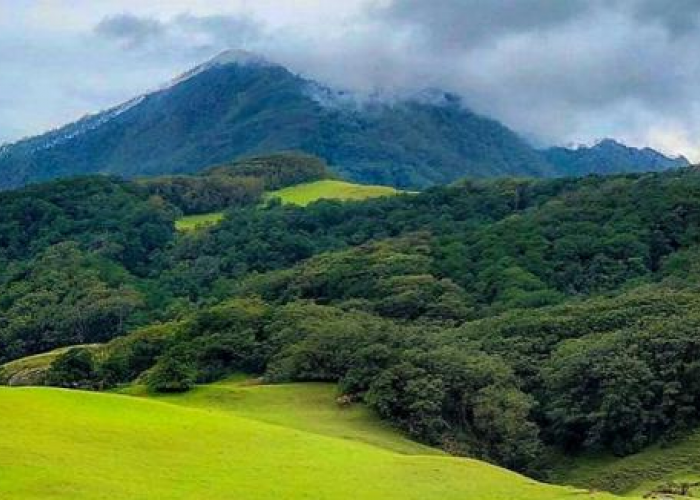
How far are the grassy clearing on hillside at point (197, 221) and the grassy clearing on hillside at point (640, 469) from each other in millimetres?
111240

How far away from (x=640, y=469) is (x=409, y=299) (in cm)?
3681

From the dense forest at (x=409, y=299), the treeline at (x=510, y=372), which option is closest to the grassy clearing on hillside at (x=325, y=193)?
the dense forest at (x=409, y=299)

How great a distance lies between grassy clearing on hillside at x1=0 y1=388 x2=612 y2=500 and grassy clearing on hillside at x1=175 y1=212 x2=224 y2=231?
406 ft

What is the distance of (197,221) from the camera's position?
177000 mm

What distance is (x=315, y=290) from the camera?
343 feet

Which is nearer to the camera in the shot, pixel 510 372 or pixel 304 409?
pixel 304 409

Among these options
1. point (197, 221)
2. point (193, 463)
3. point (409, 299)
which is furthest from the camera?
point (197, 221)

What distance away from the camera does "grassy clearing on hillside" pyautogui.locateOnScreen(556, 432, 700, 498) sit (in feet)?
174

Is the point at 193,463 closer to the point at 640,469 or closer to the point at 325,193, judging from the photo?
the point at 640,469

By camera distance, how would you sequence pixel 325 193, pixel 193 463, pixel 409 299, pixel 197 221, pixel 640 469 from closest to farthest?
pixel 193 463
pixel 640 469
pixel 409 299
pixel 197 221
pixel 325 193

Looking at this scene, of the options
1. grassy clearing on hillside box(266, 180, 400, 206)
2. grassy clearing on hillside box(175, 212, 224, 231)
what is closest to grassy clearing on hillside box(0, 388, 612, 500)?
grassy clearing on hillside box(175, 212, 224, 231)

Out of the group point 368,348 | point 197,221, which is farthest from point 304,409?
point 197,221

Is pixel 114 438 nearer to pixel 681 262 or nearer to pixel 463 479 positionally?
pixel 463 479

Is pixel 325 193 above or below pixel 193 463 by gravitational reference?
above
